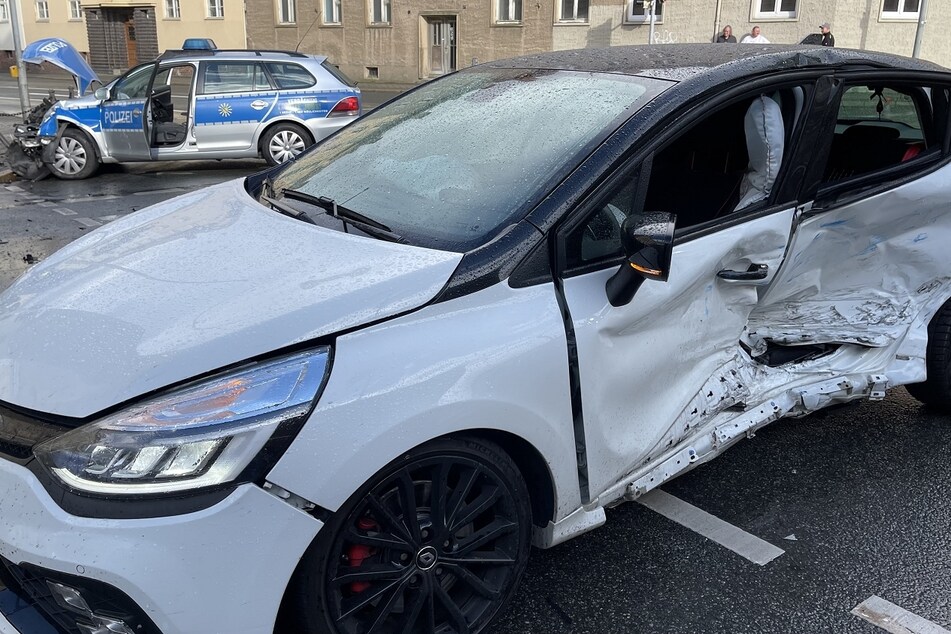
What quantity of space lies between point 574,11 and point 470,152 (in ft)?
87.8

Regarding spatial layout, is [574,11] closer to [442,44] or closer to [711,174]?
[442,44]

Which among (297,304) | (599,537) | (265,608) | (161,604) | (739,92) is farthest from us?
(599,537)

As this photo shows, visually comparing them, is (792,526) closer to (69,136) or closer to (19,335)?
(19,335)

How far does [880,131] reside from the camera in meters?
3.88

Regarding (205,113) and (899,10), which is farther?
(899,10)

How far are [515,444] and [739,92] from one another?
1445 millimetres

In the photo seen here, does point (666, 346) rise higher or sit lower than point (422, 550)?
higher

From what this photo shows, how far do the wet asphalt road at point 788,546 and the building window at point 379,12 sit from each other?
1193 inches

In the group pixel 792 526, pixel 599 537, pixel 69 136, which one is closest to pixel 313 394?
pixel 599 537

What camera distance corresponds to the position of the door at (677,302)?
243cm

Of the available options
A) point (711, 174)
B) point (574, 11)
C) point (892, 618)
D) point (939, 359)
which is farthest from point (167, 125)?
point (574, 11)

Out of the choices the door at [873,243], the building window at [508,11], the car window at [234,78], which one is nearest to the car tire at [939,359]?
the door at [873,243]

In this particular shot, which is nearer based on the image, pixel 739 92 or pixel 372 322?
pixel 372 322

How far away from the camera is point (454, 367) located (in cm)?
212
